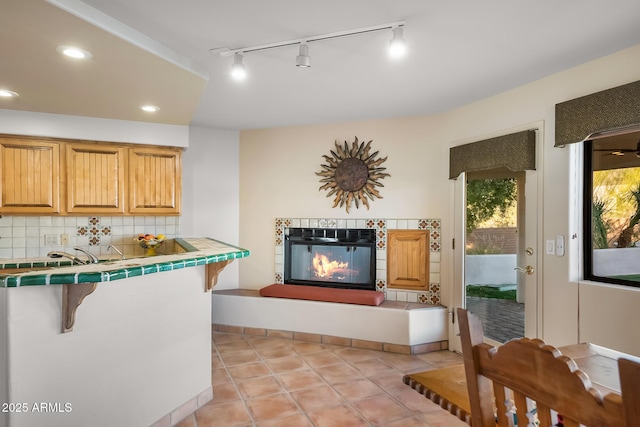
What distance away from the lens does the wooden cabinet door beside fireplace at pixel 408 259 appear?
3.84 metres

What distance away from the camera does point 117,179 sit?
11.7 feet

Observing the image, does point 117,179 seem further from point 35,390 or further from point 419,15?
point 419,15

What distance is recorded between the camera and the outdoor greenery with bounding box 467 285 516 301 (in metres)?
3.14

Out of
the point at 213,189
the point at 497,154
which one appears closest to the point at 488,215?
the point at 497,154

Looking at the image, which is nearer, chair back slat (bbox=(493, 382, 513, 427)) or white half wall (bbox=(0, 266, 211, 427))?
chair back slat (bbox=(493, 382, 513, 427))

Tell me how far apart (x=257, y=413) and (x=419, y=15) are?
256 centimetres

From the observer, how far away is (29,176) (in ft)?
10.6

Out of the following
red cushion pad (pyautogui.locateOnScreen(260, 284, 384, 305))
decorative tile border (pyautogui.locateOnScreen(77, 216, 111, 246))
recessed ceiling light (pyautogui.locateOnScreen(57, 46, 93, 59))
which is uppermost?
recessed ceiling light (pyautogui.locateOnScreen(57, 46, 93, 59))

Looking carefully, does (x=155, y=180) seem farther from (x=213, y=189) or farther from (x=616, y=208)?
(x=616, y=208)

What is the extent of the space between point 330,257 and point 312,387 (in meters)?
1.63

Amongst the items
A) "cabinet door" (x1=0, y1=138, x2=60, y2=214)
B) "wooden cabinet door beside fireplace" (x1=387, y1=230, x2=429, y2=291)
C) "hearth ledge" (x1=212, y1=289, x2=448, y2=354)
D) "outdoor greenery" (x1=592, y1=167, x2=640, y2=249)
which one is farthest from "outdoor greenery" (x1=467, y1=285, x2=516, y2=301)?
"cabinet door" (x1=0, y1=138, x2=60, y2=214)

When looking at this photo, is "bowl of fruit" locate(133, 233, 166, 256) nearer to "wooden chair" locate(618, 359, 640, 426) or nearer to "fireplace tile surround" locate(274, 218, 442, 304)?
"fireplace tile surround" locate(274, 218, 442, 304)

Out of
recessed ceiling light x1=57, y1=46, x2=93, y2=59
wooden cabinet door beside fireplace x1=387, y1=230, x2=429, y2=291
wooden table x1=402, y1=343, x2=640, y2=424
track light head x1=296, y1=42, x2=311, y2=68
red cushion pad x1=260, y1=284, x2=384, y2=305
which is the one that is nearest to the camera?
wooden table x1=402, y1=343, x2=640, y2=424

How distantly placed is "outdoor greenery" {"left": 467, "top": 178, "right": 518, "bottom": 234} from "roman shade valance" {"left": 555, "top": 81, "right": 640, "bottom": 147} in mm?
619
